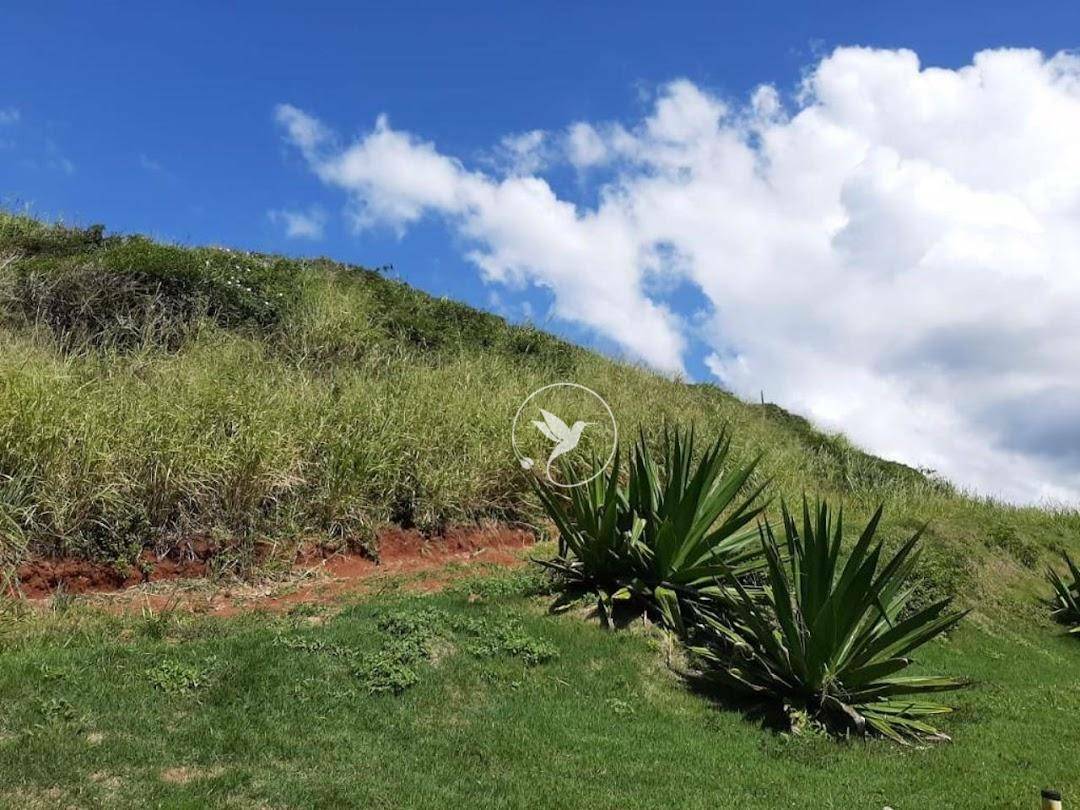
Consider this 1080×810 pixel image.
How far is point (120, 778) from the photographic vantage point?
186 inches

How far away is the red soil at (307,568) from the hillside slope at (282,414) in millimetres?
180

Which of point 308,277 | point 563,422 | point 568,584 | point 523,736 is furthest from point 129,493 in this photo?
point 308,277

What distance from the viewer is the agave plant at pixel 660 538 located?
8.23 meters

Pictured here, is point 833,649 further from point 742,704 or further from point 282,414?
point 282,414

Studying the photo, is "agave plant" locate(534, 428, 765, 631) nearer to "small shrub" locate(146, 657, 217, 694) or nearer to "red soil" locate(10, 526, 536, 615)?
"red soil" locate(10, 526, 536, 615)

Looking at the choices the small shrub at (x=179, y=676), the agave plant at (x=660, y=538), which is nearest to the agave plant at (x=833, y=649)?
the agave plant at (x=660, y=538)

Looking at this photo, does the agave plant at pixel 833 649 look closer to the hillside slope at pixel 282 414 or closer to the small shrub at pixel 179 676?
the hillside slope at pixel 282 414

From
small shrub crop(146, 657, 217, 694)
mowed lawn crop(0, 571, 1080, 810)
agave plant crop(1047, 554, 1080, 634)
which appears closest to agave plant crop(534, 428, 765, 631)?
mowed lawn crop(0, 571, 1080, 810)
